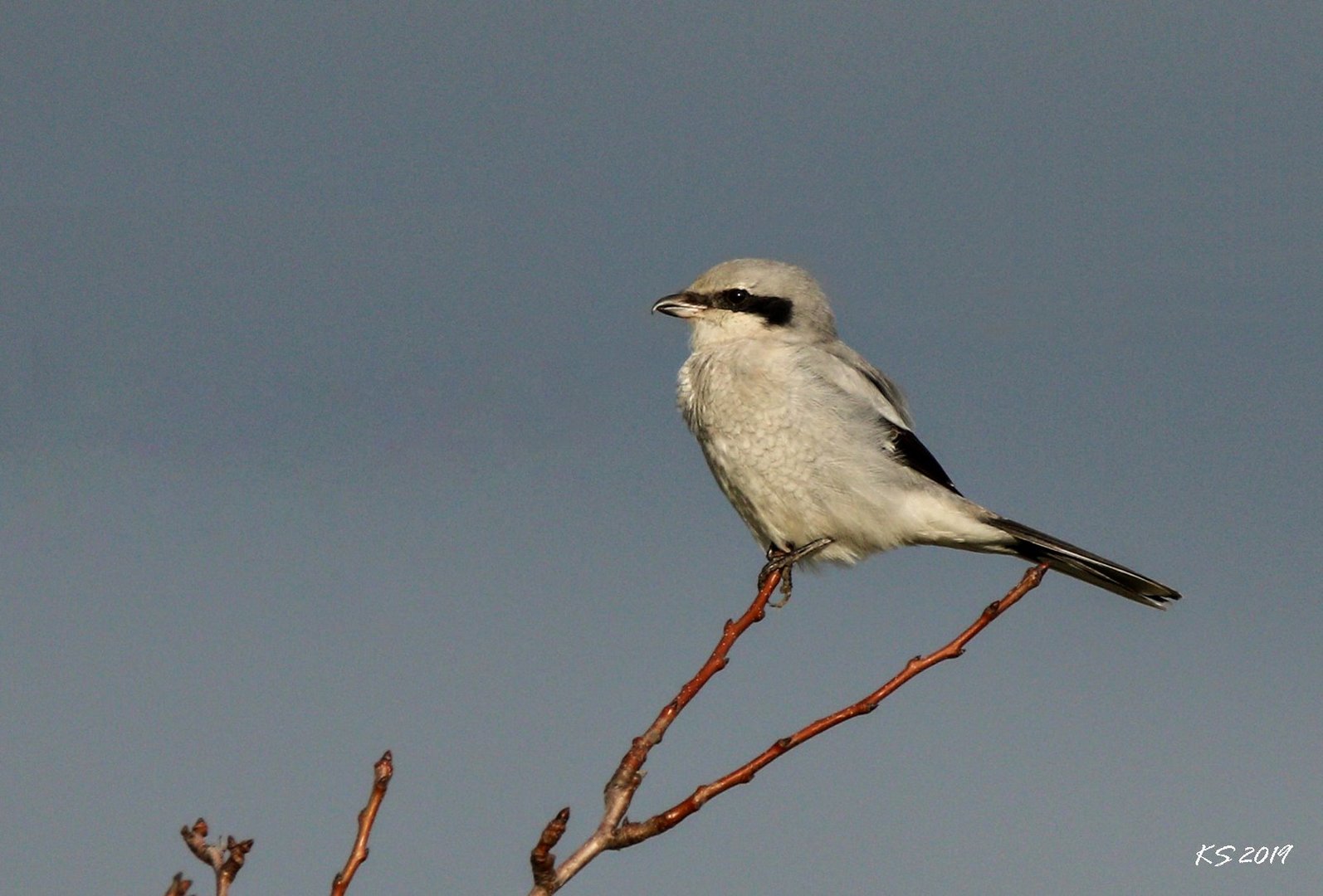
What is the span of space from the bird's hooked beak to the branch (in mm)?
1807

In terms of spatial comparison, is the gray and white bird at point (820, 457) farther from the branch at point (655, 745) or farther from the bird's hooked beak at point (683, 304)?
the branch at point (655, 745)

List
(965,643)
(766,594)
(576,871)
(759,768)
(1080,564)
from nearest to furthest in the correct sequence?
(576,871) < (759,768) < (965,643) < (766,594) < (1080,564)

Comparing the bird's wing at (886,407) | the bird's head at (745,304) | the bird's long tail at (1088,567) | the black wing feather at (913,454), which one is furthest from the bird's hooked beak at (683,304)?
the bird's long tail at (1088,567)

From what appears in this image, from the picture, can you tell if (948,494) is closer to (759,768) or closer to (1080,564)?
(1080,564)

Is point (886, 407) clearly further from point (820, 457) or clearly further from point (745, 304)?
point (745, 304)

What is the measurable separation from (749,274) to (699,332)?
0.71 ft

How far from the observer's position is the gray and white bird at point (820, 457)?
383 cm

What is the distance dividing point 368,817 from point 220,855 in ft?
0.82

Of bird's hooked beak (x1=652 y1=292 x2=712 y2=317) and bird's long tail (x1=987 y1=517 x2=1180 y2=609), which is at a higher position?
bird's hooked beak (x1=652 y1=292 x2=712 y2=317)

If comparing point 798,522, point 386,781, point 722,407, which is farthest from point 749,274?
point 386,781

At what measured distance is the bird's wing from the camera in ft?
13.1

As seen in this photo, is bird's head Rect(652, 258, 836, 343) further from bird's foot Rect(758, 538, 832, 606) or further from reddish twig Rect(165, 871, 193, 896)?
reddish twig Rect(165, 871, 193, 896)

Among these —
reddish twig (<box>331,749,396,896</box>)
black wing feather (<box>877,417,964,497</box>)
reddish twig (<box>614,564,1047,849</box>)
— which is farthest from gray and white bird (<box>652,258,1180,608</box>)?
reddish twig (<box>331,749,396,896</box>)

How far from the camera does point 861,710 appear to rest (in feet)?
7.13
